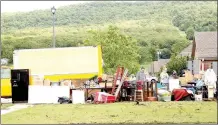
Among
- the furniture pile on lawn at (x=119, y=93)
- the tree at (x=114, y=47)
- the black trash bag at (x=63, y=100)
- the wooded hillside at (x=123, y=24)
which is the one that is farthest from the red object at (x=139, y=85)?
the tree at (x=114, y=47)

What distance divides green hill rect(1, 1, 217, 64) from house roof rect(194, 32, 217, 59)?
2679cm

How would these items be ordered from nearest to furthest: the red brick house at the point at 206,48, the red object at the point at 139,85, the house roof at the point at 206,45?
the red object at the point at 139,85 < the red brick house at the point at 206,48 < the house roof at the point at 206,45

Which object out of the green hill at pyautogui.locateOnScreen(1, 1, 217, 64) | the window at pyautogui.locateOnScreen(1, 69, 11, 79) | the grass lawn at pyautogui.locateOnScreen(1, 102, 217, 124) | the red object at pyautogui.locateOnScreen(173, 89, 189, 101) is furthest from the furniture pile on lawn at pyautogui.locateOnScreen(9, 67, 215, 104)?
the green hill at pyautogui.locateOnScreen(1, 1, 217, 64)

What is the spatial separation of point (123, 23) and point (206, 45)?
86363mm

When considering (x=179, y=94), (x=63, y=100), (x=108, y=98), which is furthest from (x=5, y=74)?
(x=179, y=94)

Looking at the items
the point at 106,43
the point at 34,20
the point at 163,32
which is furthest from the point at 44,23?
the point at 163,32

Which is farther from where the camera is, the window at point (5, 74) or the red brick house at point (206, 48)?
the red brick house at point (206, 48)

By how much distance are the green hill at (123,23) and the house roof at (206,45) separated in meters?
26.8

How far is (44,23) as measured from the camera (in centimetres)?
9169

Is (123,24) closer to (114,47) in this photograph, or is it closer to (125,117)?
(114,47)

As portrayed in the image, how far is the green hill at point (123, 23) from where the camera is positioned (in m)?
84.2

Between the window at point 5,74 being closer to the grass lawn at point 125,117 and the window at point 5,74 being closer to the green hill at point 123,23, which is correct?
the grass lawn at point 125,117

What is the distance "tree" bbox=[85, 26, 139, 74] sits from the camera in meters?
79.4

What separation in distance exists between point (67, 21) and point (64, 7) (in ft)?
10.8
